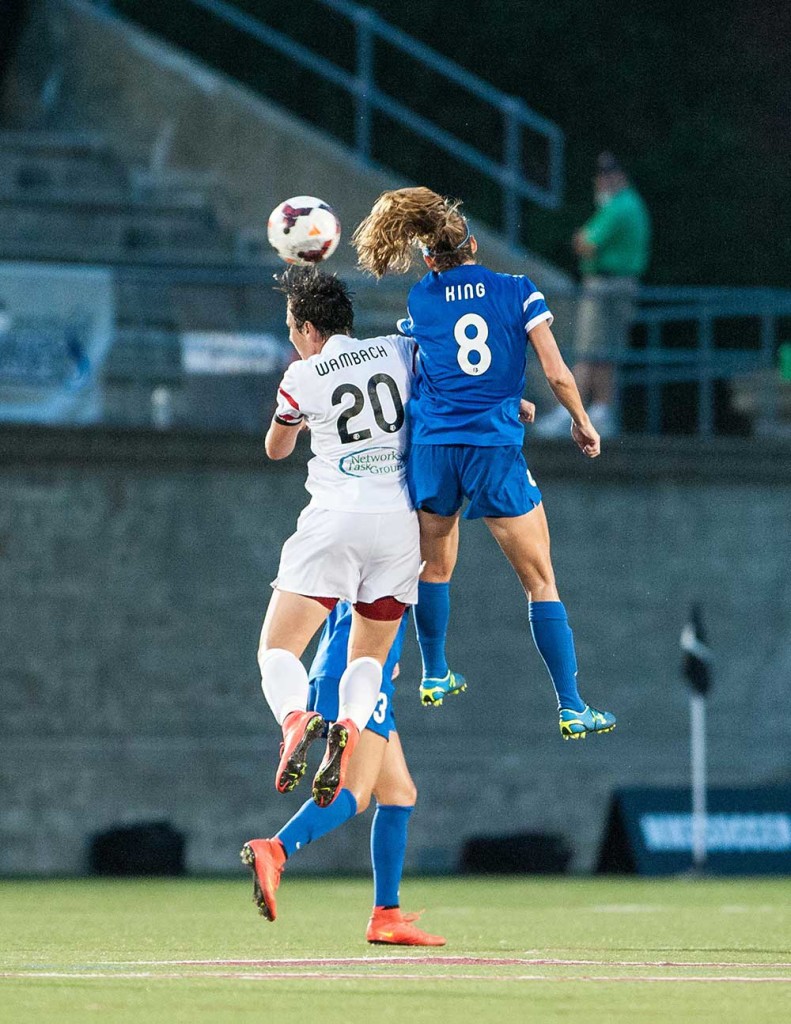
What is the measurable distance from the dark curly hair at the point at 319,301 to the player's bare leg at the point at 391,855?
1636 millimetres

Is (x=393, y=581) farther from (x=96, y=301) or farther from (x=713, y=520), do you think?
(x=713, y=520)

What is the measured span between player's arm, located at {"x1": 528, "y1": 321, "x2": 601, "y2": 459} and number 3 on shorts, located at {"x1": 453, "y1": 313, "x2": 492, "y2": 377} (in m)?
0.20

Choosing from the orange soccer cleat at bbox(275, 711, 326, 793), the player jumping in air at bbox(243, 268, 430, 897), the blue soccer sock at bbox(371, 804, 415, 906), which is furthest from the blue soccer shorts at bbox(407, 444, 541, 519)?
the blue soccer sock at bbox(371, 804, 415, 906)

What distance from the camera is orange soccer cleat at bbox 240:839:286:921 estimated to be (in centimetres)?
827

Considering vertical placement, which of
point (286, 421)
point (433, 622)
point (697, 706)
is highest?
point (286, 421)

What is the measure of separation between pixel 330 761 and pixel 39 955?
1.43 meters

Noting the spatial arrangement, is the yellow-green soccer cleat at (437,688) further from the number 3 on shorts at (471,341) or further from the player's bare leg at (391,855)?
the number 3 on shorts at (471,341)

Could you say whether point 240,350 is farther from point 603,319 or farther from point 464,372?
point 464,372

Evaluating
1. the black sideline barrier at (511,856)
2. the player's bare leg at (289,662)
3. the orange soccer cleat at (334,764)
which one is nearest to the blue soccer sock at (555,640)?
the player's bare leg at (289,662)

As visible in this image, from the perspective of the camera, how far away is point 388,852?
9.30m

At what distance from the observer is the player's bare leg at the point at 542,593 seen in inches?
377

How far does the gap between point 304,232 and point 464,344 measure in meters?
1.28

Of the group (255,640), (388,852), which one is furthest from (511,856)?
(388,852)

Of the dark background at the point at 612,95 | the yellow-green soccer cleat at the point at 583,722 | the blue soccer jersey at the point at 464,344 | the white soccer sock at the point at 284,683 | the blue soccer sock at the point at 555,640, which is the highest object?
the dark background at the point at 612,95
